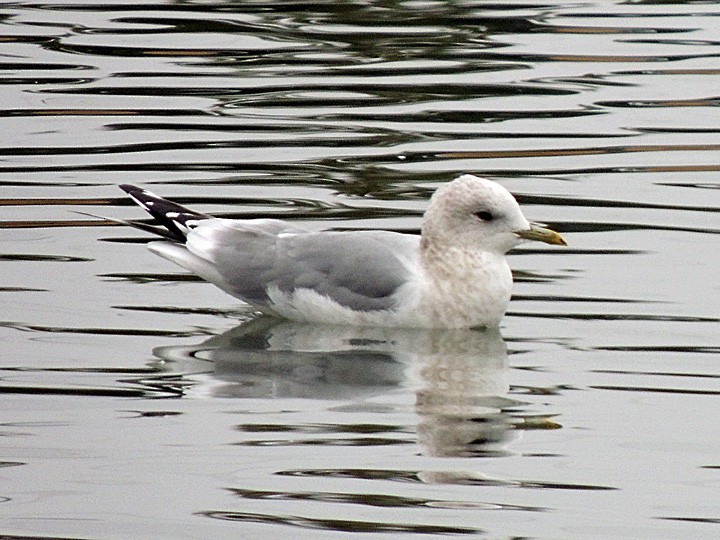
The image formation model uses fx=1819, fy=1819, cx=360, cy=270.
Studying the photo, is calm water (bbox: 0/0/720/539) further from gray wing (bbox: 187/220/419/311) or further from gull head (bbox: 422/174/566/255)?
gull head (bbox: 422/174/566/255)

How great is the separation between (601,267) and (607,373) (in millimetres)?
1537

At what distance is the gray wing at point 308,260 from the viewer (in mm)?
7660

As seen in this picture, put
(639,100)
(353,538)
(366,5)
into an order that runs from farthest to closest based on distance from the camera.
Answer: (366,5) → (639,100) → (353,538)

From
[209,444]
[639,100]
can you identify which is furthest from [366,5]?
[209,444]

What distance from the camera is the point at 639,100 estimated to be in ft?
40.2

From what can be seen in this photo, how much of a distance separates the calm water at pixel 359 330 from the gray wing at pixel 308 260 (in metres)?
0.18

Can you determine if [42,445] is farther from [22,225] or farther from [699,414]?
[22,225]

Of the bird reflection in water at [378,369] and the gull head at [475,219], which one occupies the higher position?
the gull head at [475,219]

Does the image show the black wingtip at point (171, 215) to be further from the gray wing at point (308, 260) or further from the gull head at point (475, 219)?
the gull head at point (475, 219)

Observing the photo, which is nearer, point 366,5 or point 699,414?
point 699,414

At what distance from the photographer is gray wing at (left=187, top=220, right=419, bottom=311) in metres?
7.66

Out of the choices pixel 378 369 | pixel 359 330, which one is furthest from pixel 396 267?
pixel 378 369

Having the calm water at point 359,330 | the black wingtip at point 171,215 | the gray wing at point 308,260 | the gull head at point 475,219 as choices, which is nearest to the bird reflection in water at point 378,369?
the calm water at point 359,330

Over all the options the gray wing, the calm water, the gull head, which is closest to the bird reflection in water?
the calm water
